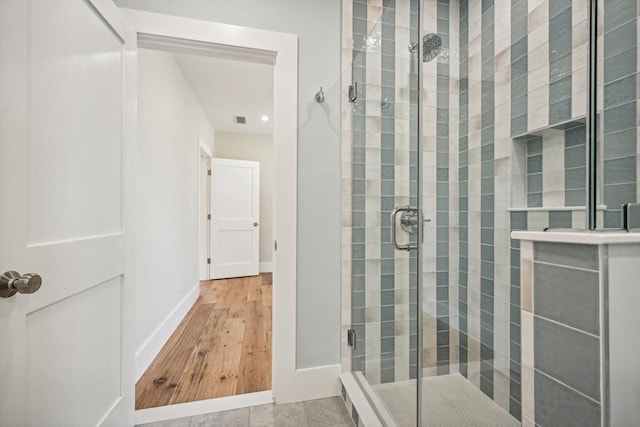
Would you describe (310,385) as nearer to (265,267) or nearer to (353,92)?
(353,92)

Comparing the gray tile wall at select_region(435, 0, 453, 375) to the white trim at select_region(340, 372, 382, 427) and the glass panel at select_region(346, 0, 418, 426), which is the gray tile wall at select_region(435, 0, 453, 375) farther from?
the white trim at select_region(340, 372, 382, 427)

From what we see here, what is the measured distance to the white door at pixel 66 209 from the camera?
2.56 feet

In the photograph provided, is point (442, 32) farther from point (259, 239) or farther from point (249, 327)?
point (259, 239)

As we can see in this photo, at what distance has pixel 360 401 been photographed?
1410 mm

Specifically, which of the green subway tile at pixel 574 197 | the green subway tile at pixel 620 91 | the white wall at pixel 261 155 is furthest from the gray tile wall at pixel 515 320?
the white wall at pixel 261 155

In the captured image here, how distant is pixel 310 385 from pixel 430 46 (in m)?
1.91

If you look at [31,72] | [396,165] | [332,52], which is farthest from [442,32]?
[31,72]

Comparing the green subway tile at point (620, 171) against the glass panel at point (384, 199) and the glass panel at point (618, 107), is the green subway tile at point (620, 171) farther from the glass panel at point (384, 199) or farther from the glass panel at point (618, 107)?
the glass panel at point (384, 199)

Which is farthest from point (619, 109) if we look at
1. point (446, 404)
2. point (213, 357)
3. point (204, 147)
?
point (204, 147)

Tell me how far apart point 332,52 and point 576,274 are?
Result: 1.67m

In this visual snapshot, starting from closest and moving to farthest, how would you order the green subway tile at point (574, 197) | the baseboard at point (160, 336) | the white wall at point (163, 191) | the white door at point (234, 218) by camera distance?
the green subway tile at point (574, 197) < the baseboard at point (160, 336) < the white wall at point (163, 191) < the white door at point (234, 218)

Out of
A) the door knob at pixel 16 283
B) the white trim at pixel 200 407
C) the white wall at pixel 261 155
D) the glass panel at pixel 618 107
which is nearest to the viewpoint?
the door knob at pixel 16 283

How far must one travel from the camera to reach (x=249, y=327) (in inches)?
106

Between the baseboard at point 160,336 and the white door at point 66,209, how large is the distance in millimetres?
550
